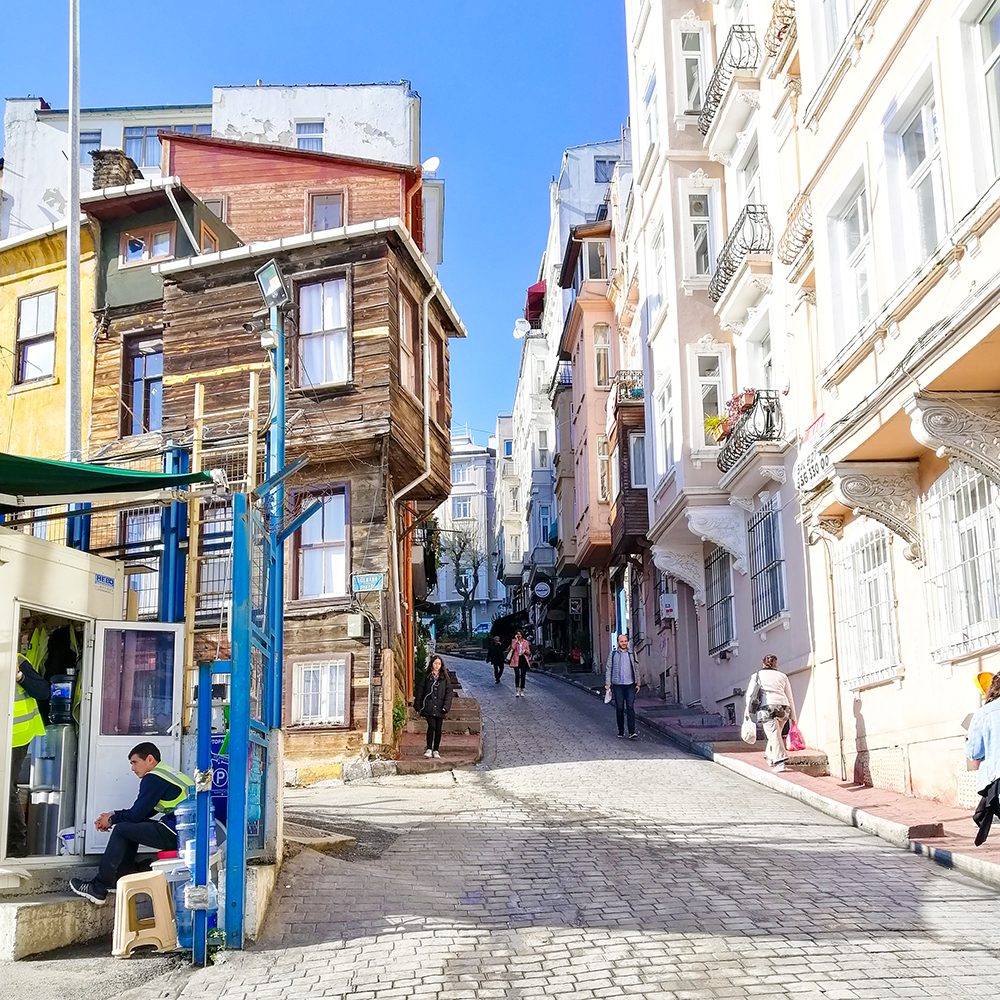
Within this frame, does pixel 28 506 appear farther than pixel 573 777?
No

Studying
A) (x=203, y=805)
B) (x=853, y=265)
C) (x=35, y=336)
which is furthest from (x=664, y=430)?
(x=203, y=805)

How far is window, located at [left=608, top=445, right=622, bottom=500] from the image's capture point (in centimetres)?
3123

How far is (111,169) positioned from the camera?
79.4 feet

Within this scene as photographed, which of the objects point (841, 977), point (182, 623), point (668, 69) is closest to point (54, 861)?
point (182, 623)

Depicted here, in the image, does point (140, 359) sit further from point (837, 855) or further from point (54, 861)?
point (837, 855)

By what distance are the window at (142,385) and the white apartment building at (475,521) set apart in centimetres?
5998

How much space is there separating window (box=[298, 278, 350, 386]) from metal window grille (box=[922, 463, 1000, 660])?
10276 millimetres

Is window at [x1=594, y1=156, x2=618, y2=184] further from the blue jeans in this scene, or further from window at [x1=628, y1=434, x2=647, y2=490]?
the blue jeans

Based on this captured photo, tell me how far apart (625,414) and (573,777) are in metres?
16.4

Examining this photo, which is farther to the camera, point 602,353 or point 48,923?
point 602,353

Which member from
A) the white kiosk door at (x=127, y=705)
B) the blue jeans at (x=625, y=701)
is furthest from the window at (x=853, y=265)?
the blue jeans at (x=625, y=701)

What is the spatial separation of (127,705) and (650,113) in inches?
764

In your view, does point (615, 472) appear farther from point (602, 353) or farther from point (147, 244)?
point (147, 244)

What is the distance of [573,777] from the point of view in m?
15.8
